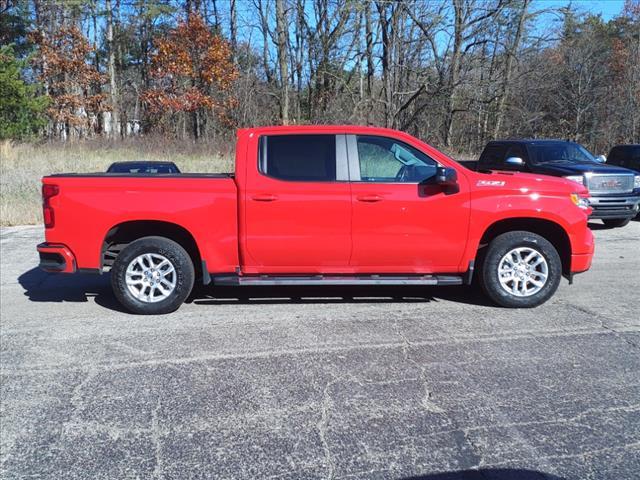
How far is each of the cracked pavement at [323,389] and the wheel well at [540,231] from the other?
1.98 ft

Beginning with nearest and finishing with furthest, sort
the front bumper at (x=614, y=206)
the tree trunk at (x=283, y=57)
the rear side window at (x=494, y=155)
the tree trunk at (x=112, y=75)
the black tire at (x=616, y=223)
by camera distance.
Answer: the front bumper at (x=614, y=206) → the black tire at (x=616, y=223) → the rear side window at (x=494, y=155) → the tree trunk at (x=283, y=57) → the tree trunk at (x=112, y=75)

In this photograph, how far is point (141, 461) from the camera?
3.01 m

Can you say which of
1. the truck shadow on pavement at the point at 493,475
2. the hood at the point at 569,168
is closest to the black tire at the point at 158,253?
the truck shadow on pavement at the point at 493,475

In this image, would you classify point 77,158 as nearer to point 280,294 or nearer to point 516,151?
point 516,151

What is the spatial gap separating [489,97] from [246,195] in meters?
22.3

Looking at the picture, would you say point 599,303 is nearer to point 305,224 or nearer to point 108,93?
point 305,224

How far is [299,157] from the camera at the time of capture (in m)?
5.63

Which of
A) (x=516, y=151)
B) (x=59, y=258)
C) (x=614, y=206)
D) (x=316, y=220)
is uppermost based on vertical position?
(x=516, y=151)

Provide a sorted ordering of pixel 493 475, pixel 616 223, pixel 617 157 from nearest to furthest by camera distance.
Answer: pixel 493 475
pixel 616 223
pixel 617 157

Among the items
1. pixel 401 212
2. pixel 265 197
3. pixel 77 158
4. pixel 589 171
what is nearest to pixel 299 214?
pixel 265 197

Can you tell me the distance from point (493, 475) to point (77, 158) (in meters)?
22.0

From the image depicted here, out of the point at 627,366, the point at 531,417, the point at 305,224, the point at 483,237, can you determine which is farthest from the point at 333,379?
the point at 483,237

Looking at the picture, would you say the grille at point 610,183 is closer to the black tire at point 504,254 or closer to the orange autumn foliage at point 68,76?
the black tire at point 504,254

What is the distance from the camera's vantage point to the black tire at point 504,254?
5.70 meters
